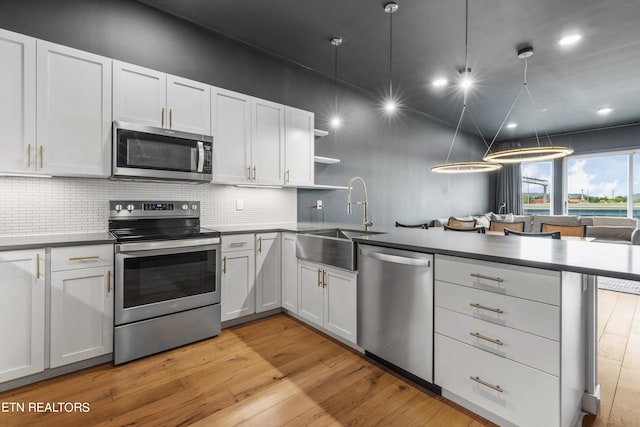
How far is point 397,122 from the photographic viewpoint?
5270 millimetres

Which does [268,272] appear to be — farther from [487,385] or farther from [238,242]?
[487,385]

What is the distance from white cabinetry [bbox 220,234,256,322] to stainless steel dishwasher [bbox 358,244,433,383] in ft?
3.77

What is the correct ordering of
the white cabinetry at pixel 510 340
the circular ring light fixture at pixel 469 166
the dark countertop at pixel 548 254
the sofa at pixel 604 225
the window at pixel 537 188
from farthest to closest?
the window at pixel 537 188
the sofa at pixel 604 225
the circular ring light fixture at pixel 469 166
the white cabinetry at pixel 510 340
the dark countertop at pixel 548 254

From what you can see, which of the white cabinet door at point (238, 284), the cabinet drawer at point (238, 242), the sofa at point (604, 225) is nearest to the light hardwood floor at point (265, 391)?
the white cabinet door at point (238, 284)

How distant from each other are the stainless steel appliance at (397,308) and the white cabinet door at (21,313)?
207 centimetres

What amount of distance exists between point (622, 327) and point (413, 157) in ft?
12.0

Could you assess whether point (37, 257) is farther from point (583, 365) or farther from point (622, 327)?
point (622, 327)

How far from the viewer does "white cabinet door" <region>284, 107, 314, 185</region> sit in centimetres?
333

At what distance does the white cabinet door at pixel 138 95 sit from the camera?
2.33 m

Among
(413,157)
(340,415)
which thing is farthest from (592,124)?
(340,415)

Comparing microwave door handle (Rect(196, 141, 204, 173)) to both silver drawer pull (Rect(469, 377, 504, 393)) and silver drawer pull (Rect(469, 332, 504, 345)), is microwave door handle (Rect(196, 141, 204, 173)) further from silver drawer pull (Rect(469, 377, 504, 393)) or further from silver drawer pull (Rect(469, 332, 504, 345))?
silver drawer pull (Rect(469, 377, 504, 393))

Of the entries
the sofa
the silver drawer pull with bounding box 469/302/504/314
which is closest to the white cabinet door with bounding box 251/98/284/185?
the silver drawer pull with bounding box 469/302/504/314

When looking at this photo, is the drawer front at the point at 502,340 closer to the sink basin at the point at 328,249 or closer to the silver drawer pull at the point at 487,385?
the silver drawer pull at the point at 487,385

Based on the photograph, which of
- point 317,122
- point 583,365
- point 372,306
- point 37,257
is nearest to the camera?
point 583,365
